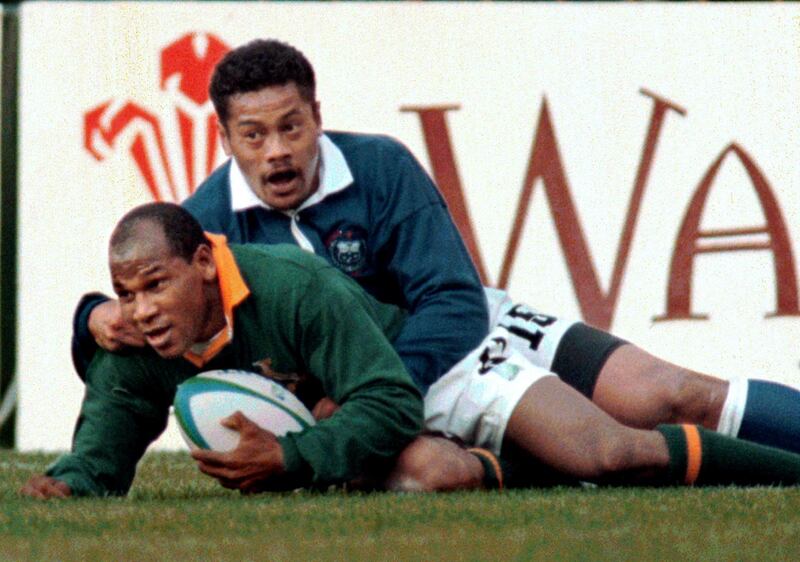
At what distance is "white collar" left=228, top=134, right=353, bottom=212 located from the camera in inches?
223

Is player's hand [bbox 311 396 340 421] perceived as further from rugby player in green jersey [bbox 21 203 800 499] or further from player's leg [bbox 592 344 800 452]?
player's leg [bbox 592 344 800 452]

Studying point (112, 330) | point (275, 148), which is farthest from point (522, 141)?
point (112, 330)

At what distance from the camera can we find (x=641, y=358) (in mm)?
5773

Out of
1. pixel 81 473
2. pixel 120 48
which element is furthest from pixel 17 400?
pixel 81 473

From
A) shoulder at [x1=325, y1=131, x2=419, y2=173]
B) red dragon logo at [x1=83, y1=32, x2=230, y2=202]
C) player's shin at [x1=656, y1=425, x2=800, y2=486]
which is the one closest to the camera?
player's shin at [x1=656, y1=425, x2=800, y2=486]

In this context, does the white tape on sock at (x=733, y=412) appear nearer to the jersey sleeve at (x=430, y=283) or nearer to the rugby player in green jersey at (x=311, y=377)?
the rugby player in green jersey at (x=311, y=377)

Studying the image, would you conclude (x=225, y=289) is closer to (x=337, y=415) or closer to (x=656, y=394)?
(x=337, y=415)

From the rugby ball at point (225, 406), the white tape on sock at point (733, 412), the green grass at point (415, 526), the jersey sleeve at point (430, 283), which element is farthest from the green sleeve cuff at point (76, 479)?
the white tape on sock at point (733, 412)

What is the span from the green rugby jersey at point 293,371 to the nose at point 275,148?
1.23 ft

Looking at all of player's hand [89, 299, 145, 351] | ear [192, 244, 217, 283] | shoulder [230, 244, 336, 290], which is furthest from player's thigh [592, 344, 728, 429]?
player's hand [89, 299, 145, 351]

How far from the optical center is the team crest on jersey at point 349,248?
565 cm

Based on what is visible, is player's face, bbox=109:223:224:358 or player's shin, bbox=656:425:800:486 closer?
player's face, bbox=109:223:224:358

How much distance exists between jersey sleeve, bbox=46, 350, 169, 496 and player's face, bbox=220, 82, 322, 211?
0.72m

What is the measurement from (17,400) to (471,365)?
4.25 m
